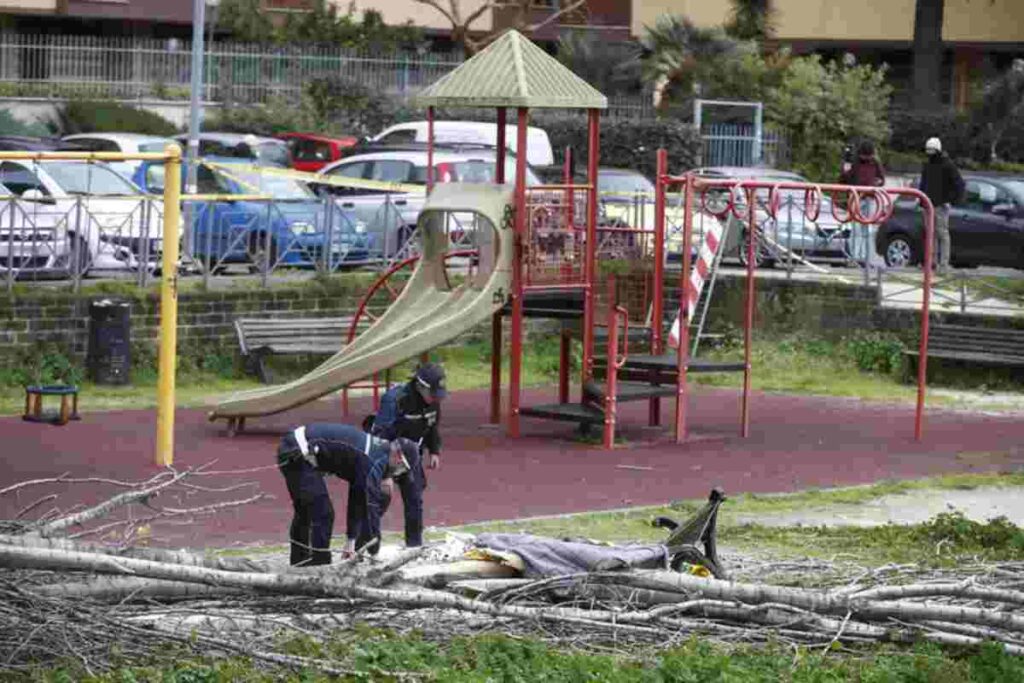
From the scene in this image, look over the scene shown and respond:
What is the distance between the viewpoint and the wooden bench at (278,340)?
23453 mm

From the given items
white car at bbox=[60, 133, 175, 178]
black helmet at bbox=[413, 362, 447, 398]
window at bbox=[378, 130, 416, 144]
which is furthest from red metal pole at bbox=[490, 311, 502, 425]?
A: window at bbox=[378, 130, 416, 144]

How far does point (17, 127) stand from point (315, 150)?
7.07 metres

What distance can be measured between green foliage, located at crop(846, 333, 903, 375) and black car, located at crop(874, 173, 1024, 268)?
16.2ft

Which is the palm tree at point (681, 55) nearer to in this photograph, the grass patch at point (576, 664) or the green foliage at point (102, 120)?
the green foliage at point (102, 120)

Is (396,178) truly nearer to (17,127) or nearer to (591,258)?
(591,258)

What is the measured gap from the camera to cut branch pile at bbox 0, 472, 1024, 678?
10422 millimetres

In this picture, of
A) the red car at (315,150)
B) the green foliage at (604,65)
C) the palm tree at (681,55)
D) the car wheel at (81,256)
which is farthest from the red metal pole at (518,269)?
the palm tree at (681,55)

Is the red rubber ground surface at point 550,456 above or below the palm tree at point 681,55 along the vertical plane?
below

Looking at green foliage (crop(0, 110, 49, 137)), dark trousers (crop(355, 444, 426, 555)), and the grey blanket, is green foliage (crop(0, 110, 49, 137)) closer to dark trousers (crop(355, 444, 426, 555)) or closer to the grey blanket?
dark trousers (crop(355, 444, 426, 555))

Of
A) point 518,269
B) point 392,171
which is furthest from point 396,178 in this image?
point 518,269

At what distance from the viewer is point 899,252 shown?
30.5 meters

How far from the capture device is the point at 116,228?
23594mm

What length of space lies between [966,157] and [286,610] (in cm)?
3879

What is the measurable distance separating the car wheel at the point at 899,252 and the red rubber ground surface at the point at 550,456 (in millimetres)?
7498
